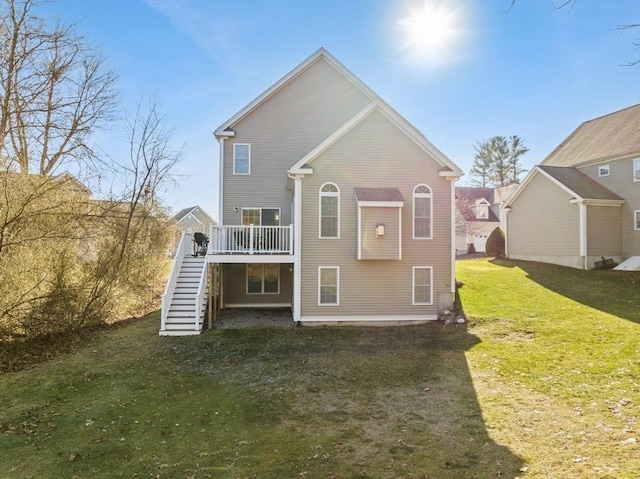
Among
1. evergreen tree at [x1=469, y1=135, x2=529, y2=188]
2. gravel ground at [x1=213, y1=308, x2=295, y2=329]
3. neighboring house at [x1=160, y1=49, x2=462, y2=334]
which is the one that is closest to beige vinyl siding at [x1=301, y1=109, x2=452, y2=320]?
neighboring house at [x1=160, y1=49, x2=462, y2=334]

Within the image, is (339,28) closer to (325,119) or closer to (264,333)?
(325,119)

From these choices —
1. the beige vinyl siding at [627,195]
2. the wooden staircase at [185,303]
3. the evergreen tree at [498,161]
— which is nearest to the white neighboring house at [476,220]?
the evergreen tree at [498,161]

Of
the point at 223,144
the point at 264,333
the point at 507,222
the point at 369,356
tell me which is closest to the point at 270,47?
the point at 223,144

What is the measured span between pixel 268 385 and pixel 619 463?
5920 millimetres

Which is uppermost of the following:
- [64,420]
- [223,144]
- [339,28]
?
[339,28]

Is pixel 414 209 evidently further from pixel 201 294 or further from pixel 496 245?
pixel 496 245

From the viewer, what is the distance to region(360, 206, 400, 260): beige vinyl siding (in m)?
12.8

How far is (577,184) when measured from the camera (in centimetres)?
2008

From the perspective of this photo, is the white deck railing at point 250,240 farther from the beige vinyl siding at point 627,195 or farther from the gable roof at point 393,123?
the beige vinyl siding at point 627,195

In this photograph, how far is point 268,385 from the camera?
8.24 m

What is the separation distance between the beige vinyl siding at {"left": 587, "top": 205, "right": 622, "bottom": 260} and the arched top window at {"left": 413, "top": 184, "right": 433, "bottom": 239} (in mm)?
10602

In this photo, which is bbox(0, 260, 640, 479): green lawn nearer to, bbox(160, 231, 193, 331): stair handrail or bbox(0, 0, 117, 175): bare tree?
bbox(160, 231, 193, 331): stair handrail

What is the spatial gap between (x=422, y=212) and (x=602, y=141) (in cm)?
1536

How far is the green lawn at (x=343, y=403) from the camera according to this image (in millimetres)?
5117
